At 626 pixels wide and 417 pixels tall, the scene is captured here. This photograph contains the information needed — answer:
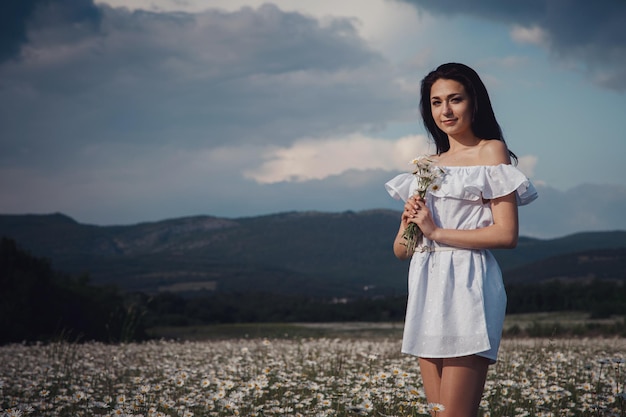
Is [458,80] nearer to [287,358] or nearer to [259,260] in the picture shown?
[287,358]

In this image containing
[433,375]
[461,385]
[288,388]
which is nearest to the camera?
[461,385]

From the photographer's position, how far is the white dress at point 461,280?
372cm

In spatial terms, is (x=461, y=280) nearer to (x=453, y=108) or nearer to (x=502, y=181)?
(x=502, y=181)

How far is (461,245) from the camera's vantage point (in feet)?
12.5

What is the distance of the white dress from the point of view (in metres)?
3.72

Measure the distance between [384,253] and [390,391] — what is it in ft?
505

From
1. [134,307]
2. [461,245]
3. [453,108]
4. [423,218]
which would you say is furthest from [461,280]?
[134,307]

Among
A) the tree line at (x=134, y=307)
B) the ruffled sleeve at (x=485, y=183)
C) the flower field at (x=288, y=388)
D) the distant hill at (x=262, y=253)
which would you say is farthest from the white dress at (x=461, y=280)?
the distant hill at (x=262, y=253)

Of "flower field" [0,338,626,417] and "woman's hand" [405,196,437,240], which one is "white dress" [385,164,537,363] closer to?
"woman's hand" [405,196,437,240]

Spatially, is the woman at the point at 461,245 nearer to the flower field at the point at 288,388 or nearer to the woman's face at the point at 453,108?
the woman's face at the point at 453,108

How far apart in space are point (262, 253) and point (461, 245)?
15359cm

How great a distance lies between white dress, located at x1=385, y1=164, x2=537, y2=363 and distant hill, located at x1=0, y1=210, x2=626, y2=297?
83.5m

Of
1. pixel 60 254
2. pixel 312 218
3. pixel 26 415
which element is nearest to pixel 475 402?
pixel 26 415

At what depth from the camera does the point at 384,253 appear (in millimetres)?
158750
